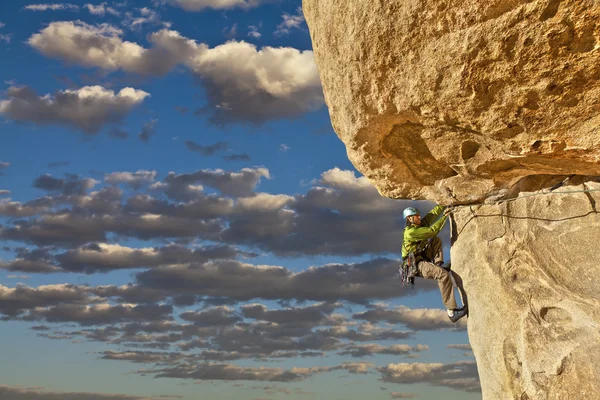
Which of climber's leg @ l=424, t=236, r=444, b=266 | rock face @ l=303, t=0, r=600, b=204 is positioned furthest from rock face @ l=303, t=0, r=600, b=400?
climber's leg @ l=424, t=236, r=444, b=266

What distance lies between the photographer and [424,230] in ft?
33.6

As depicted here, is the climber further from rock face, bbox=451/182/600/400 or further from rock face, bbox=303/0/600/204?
rock face, bbox=303/0/600/204

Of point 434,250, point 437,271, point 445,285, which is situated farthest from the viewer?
point 434,250

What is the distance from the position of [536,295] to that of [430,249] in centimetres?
247

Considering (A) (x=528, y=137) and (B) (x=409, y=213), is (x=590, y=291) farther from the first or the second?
(B) (x=409, y=213)

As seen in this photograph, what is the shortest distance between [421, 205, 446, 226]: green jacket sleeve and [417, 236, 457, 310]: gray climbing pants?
0.42 metres

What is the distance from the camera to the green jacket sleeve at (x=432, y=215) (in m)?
10.2

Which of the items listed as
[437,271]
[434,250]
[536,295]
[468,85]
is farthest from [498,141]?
[434,250]

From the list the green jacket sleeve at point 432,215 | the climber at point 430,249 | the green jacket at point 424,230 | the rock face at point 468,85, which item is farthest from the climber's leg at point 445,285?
the rock face at point 468,85

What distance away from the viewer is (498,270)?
8.95 metres

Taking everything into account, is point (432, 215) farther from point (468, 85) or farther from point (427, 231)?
point (468, 85)

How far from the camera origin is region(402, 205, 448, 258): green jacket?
33.4 ft

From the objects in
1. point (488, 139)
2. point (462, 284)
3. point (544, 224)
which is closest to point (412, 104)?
point (488, 139)

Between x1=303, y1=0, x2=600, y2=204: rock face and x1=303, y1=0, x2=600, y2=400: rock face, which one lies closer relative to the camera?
x1=303, y1=0, x2=600, y2=204: rock face
